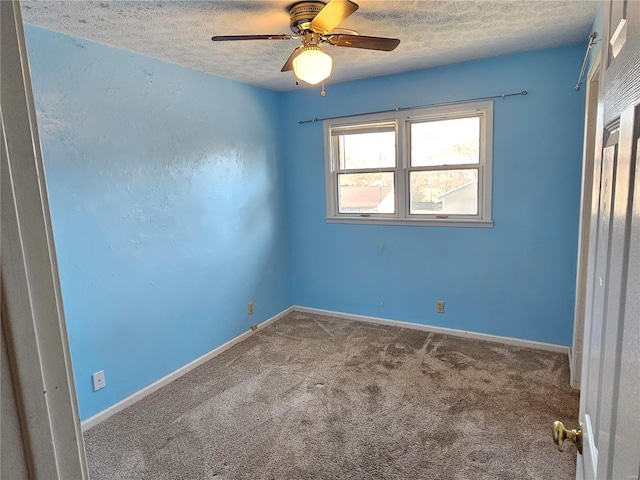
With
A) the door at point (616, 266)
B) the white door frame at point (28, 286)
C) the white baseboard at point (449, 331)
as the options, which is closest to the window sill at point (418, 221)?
the white baseboard at point (449, 331)

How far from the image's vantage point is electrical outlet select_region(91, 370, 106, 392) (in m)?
2.50

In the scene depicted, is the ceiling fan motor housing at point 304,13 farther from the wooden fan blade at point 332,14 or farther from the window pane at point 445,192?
the window pane at point 445,192

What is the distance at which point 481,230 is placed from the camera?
342 centimetres

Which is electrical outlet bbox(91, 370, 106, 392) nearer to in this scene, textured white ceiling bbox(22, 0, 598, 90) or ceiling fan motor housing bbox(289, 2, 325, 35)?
textured white ceiling bbox(22, 0, 598, 90)

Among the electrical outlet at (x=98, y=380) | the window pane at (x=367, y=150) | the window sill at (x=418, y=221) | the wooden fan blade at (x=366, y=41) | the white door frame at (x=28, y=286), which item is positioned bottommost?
the electrical outlet at (x=98, y=380)

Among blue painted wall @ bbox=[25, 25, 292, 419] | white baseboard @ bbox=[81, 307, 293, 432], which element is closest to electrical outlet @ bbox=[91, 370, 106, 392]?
blue painted wall @ bbox=[25, 25, 292, 419]

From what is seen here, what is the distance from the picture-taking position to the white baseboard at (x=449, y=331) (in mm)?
3279

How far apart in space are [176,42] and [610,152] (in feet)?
8.46

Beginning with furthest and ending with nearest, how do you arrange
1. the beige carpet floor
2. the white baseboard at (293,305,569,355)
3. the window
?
the window
the white baseboard at (293,305,569,355)
the beige carpet floor

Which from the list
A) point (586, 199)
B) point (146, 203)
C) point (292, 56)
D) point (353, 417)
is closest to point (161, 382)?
point (146, 203)

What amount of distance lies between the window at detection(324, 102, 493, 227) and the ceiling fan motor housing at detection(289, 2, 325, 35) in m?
1.74

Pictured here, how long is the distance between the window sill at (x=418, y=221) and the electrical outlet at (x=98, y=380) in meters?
2.51

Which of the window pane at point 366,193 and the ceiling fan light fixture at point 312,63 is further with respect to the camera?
the window pane at point 366,193

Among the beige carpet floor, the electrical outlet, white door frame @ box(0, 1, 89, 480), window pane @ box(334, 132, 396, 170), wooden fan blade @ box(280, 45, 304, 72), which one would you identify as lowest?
the beige carpet floor
